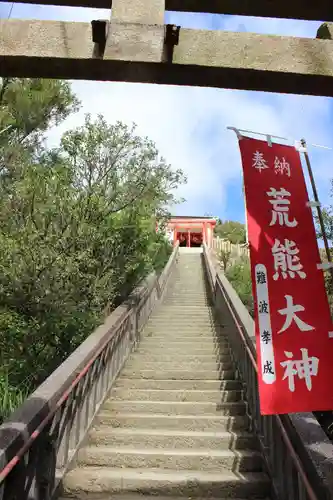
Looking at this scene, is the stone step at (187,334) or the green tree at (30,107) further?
the green tree at (30,107)

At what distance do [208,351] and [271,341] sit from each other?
4039mm

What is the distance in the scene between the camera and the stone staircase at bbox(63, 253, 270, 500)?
3506 mm

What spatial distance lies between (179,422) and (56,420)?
1.56 m

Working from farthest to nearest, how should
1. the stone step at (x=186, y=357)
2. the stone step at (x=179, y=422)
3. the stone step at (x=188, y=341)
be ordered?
the stone step at (x=188, y=341) → the stone step at (x=186, y=357) → the stone step at (x=179, y=422)

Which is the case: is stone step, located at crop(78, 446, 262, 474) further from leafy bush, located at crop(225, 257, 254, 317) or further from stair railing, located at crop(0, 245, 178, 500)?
leafy bush, located at crop(225, 257, 254, 317)

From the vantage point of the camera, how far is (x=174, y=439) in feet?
13.6

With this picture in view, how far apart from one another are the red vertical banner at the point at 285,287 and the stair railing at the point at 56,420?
5.22ft

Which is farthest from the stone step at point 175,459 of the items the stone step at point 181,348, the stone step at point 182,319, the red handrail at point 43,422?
the stone step at point 182,319

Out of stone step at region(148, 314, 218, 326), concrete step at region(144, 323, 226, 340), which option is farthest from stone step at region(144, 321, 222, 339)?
stone step at region(148, 314, 218, 326)

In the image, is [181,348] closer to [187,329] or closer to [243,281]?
[187,329]

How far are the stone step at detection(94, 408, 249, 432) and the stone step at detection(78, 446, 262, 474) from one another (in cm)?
49

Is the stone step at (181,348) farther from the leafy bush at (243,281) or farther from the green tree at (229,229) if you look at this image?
the green tree at (229,229)

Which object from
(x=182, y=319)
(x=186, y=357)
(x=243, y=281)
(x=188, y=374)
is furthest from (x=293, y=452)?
(x=243, y=281)

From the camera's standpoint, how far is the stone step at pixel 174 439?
4102 millimetres
